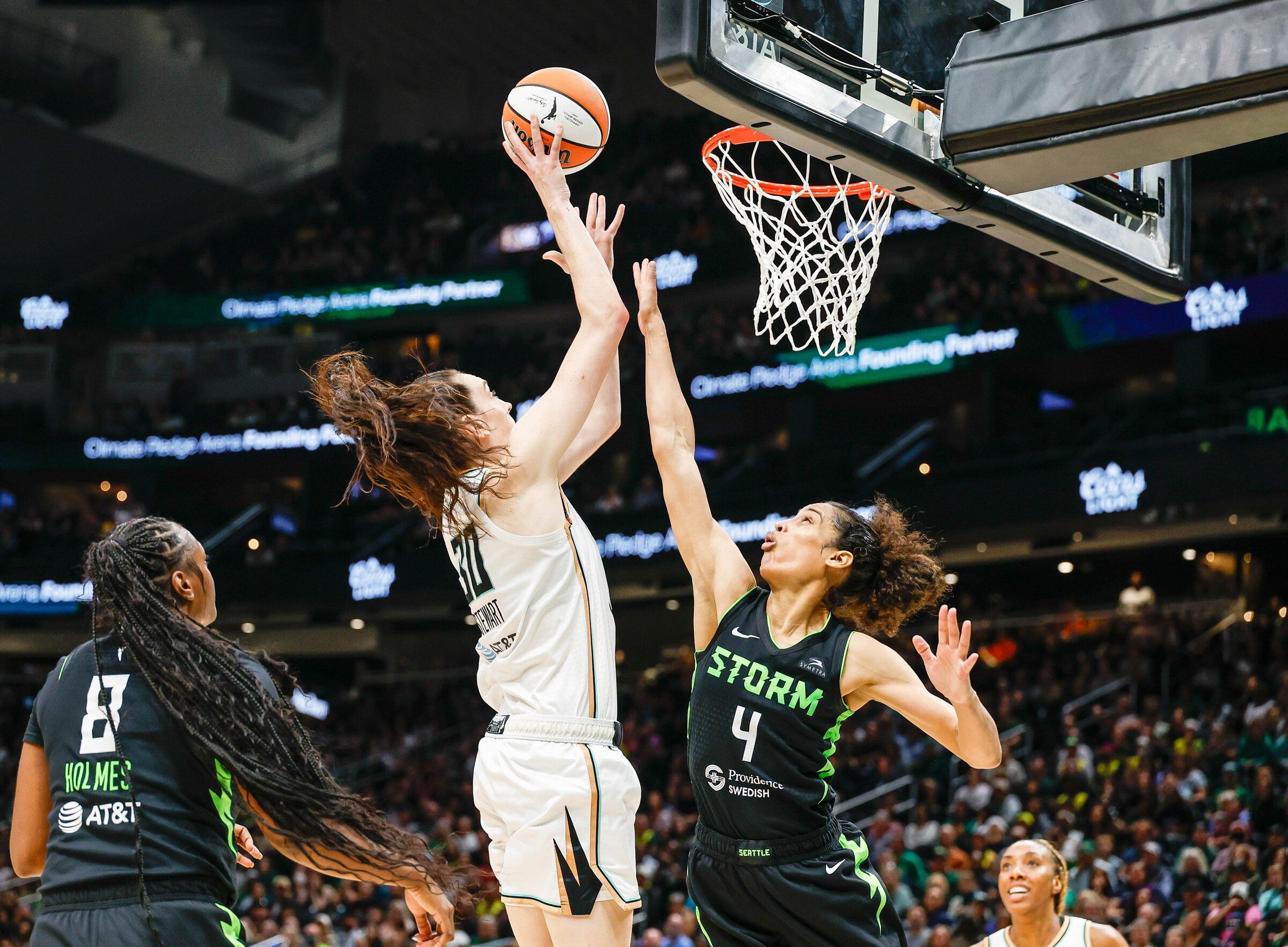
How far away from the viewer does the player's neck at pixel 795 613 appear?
13.6 ft

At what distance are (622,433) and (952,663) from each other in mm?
21390

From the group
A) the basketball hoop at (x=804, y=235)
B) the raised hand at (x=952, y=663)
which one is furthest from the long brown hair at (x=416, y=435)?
the basketball hoop at (x=804, y=235)

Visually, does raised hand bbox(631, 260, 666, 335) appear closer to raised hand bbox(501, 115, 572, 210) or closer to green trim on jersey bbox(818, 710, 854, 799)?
raised hand bbox(501, 115, 572, 210)

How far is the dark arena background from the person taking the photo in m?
14.2

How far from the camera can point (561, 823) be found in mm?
3596

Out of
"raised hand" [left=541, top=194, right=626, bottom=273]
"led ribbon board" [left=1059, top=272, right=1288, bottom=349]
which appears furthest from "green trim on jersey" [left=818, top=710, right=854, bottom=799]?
"led ribbon board" [left=1059, top=272, right=1288, bottom=349]

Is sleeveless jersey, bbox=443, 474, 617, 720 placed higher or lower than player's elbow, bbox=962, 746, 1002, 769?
higher

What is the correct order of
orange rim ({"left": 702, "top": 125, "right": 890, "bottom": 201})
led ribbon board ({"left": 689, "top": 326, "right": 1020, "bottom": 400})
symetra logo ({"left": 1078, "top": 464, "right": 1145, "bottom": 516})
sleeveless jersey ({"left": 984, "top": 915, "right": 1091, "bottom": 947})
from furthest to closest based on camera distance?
led ribbon board ({"left": 689, "top": 326, "right": 1020, "bottom": 400})
symetra logo ({"left": 1078, "top": 464, "right": 1145, "bottom": 516})
sleeveless jersey ({"left": 984, "top": 915, "right": 1091, "bottom": 947})
orange rim ({"left": 702, "top": 125, "right": 890, "bottom": 201})

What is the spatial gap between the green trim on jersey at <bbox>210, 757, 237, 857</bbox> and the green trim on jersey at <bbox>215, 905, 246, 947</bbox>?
5.1 inches

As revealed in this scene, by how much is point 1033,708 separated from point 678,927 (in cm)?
637

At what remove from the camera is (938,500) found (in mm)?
18859

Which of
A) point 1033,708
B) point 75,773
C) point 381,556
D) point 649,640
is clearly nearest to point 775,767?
point 75,773

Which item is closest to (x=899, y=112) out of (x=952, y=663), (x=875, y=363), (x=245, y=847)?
(x=952, y=663)

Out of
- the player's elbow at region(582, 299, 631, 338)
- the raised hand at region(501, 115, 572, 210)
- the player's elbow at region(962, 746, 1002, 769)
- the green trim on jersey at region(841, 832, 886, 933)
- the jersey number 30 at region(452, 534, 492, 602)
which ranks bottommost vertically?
the green trim on jersey at region(841, 832, 886, 933)
